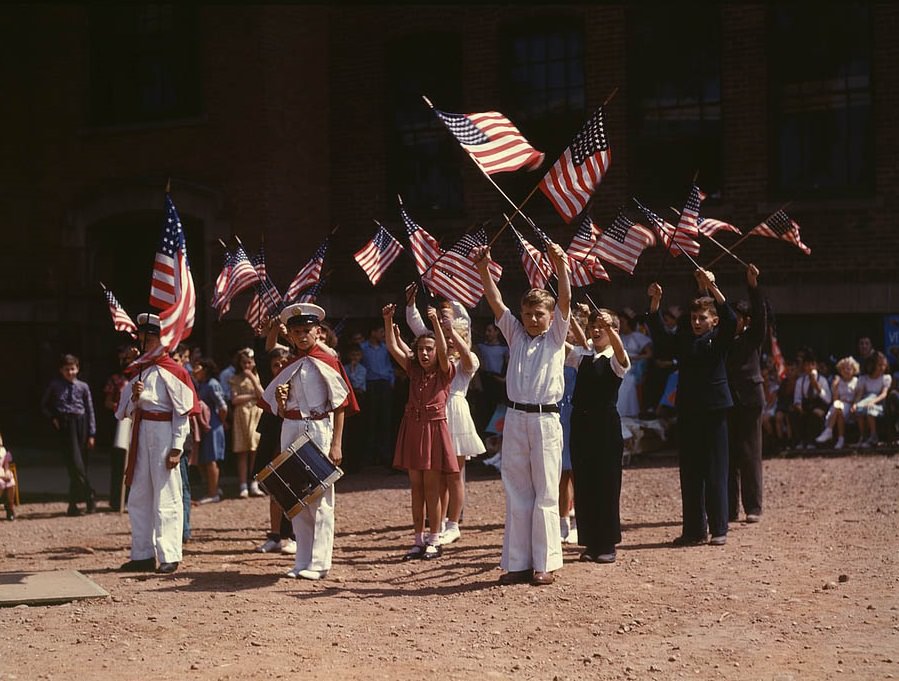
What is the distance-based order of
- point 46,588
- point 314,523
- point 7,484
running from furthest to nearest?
point 7,484 → point 314,523 → point 46,588

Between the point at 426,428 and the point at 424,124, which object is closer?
the point at 426,428

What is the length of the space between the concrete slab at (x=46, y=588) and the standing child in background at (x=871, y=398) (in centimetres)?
983

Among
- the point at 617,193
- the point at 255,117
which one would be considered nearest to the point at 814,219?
the point at 617,193

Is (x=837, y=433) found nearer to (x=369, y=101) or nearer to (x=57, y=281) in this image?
(x=369, y=101)

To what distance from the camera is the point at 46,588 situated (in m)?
8.84

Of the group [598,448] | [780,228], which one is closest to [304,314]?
[598,448]

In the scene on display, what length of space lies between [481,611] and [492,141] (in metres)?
3.84

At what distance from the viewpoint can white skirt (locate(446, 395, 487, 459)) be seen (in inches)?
425

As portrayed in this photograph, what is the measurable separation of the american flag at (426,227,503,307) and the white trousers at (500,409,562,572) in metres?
3.06

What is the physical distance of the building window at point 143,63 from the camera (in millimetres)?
19609

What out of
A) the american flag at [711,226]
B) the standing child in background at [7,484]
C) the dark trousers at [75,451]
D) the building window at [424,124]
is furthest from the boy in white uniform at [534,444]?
the building window at [424,124]

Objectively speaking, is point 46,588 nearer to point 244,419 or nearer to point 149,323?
point 149,323

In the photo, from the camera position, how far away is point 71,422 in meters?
13.9

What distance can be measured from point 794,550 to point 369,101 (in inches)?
450
